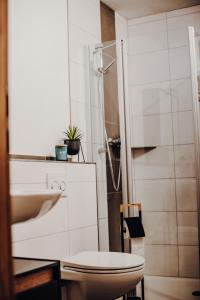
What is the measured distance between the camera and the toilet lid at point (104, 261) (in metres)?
2.04

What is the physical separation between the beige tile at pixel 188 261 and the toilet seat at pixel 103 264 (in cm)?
73

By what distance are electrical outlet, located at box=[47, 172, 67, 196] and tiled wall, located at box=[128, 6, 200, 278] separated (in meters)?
0.67

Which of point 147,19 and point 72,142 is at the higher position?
point 147,19

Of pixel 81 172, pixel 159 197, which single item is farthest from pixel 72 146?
pixel 159 197

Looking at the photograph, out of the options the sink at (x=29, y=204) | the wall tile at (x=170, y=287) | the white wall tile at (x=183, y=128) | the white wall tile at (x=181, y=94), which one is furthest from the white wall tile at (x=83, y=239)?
the sink at (x=29, y=204)

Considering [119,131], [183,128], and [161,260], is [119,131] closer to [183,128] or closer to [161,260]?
[183,128]

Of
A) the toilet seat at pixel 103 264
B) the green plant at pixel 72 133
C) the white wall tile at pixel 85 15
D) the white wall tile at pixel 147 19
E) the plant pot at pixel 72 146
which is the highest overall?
the white wall tile at pixel 147 19

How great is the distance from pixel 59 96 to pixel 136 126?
643 millimetres

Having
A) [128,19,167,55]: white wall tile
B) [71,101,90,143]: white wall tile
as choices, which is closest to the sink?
[71,101,90,143]: white wall tile

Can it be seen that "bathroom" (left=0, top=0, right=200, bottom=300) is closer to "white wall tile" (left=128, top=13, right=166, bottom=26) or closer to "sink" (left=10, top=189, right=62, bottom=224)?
"white wall tile" (left=128, top=13, right=166, bottom=26)

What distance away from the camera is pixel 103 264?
2090 millimetres

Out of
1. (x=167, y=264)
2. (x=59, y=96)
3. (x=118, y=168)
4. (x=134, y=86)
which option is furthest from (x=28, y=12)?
(x=167, y=264)

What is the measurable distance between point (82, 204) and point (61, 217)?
0.29 meters

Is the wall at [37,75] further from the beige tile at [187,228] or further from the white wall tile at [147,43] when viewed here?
the beige tile at [187,228]
